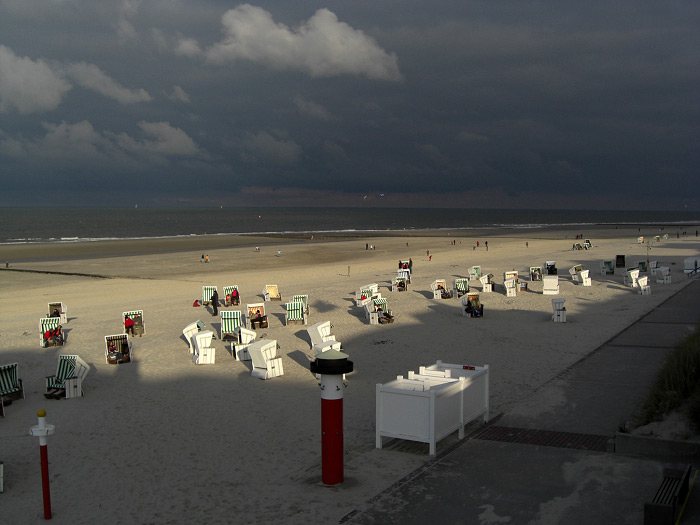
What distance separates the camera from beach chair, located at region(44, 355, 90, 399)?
13.0 meters

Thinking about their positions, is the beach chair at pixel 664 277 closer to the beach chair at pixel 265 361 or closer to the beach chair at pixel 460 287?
the beach chair at pixel 460 287

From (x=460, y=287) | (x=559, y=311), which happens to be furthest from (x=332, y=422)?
(x=460, y=287)

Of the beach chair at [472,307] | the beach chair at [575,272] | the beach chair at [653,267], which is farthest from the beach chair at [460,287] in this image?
the beach chair at [653,267]

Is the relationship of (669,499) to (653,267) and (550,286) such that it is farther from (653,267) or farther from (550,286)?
(653,267)

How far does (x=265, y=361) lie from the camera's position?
13961 mm

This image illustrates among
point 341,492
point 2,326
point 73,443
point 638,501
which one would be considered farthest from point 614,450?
point 2,326

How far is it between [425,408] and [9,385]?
8.85 m

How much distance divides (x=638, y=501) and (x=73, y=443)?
8.29 metres

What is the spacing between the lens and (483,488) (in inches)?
299

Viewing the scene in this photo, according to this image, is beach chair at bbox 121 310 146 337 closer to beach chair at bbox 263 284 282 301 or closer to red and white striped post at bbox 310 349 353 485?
beach chair at bbox 263 284 282 301

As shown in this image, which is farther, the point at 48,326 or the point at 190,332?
the point at 48,326

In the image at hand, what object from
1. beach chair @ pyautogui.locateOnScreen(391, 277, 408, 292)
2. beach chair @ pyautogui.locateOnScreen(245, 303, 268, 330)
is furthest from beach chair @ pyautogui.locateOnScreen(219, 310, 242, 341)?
beach chair @ pyautogui.locateOnScreen(391, 277, 408, 292)

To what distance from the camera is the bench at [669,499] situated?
6090 mm

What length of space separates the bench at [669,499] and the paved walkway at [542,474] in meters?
0.23
